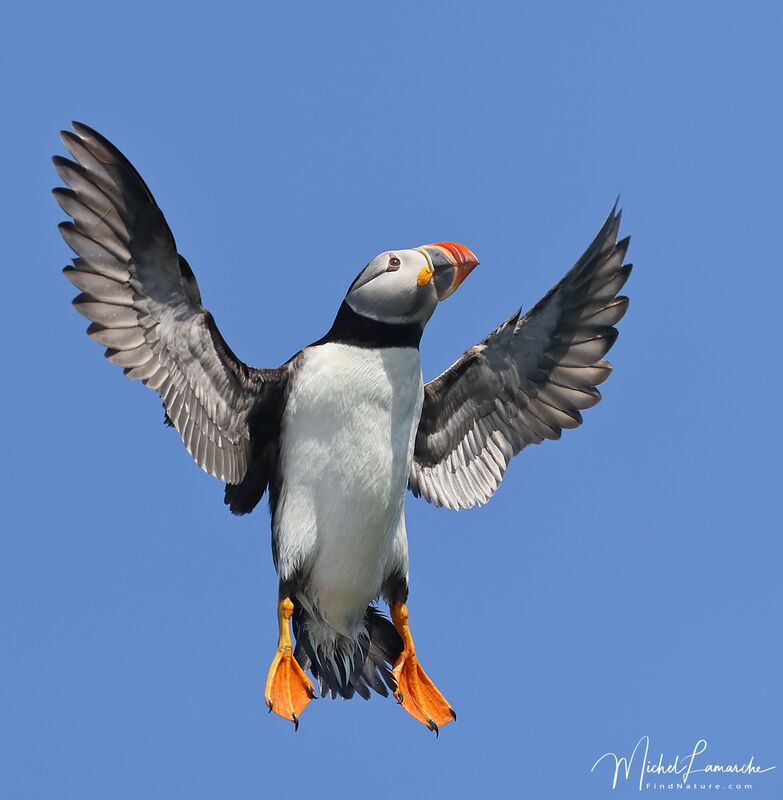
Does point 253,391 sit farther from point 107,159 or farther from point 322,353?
point 107,159

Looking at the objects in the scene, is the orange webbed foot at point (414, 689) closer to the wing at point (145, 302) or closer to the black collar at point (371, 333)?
the wing at point (145, 302)

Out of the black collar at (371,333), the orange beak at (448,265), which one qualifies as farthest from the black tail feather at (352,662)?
the orange beak at (448,265)

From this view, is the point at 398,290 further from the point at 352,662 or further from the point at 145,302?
the point at 352,662

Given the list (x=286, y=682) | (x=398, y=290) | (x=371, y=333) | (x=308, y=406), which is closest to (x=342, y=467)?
(x=308, y=406)

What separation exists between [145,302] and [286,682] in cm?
231

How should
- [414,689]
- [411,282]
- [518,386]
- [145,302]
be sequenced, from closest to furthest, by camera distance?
[145,302] < [411,282] < [414,689] < [518,386]

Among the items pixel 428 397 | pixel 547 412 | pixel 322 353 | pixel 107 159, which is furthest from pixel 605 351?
pixel 107 159

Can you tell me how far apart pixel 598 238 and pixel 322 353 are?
1.91 meters

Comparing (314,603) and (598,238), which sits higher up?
(598,238)

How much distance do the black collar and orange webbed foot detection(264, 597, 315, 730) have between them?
62.0 inches

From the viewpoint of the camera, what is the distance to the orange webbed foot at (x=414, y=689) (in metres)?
8.70

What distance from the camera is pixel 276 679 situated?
327 inches

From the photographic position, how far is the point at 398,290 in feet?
28.1

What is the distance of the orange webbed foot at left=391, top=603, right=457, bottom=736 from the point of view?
870cm
